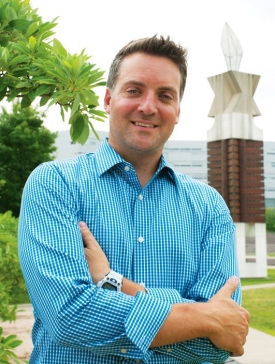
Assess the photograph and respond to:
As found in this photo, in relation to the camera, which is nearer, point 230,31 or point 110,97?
point 110,97

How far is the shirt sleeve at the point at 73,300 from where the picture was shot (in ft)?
5.44

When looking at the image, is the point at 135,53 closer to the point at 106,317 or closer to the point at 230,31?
the point at 106,317

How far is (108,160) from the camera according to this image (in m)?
2.07

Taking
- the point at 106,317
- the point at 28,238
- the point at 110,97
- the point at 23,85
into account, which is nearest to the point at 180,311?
the point at 106,317

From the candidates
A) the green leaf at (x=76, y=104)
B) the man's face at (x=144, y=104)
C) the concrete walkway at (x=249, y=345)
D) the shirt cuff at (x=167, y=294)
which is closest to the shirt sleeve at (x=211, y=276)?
the shirt cuff at (x=167, y=294)

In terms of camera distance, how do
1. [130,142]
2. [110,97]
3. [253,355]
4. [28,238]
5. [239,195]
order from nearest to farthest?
[28,238]
[130,142]
[110,97]
[253,355]
[239,195]

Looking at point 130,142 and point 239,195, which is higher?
point 130,142

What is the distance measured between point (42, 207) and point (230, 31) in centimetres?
1594

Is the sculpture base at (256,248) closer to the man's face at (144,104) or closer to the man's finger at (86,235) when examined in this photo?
the man's face at (144,104)

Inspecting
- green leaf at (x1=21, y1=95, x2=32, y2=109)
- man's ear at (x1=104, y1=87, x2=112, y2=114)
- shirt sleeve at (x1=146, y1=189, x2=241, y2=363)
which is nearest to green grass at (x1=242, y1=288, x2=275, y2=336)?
shirt sleeve at (x1=146, y1=189, x2=241, y2=363)

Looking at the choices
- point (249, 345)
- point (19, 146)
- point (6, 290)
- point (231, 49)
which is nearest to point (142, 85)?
point (6, 290)

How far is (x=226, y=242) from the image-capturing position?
6.86 feet

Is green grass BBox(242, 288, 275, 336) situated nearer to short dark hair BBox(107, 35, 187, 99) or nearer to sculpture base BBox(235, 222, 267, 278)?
sculpture base BBox(235, 222, 267, 278)

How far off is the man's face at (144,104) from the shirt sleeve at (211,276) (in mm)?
395
